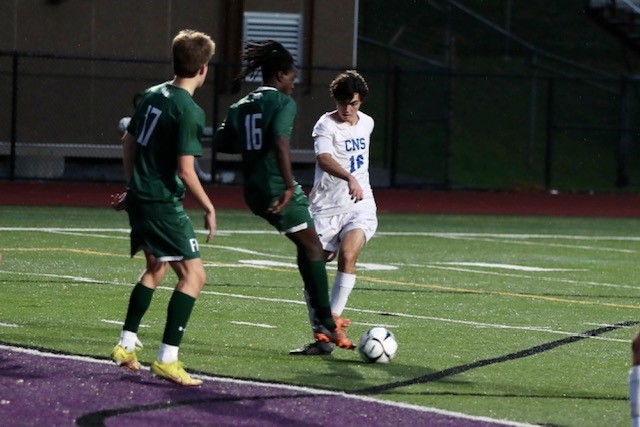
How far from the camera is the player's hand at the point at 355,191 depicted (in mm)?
10688

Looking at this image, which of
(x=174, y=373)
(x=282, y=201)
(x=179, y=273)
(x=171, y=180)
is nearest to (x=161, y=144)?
(x=171, y=180)

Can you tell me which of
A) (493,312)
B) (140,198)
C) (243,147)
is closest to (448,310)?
(493,312)

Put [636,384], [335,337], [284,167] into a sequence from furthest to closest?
[335,337]
[284,167]
[636,384]

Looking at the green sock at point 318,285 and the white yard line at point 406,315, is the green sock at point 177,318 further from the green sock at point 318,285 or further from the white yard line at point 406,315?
the white yard line at point 406,315

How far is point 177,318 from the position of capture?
892 cm

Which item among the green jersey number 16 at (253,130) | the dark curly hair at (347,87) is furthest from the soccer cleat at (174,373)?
the dark curly hair at (347,87)

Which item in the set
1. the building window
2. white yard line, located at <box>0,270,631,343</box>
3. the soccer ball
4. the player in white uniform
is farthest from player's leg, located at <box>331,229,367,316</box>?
the building window

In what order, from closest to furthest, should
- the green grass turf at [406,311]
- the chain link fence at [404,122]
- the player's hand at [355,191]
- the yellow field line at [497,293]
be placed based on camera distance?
1. the green grass turf at [406,311]
2. the player's hand at [355,191]
3. the yellow field line at [497,293]
4. the chain link fence at [404,122]

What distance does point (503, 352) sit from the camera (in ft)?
34.8

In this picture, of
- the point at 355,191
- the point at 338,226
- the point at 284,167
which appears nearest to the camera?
the point at 284,167

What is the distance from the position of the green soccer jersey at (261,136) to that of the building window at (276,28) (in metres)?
19.8

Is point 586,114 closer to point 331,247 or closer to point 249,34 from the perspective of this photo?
point 249,34

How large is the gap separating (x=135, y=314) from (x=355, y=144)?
8.37 feet

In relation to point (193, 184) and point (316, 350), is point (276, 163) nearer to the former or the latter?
point (316, 350)
